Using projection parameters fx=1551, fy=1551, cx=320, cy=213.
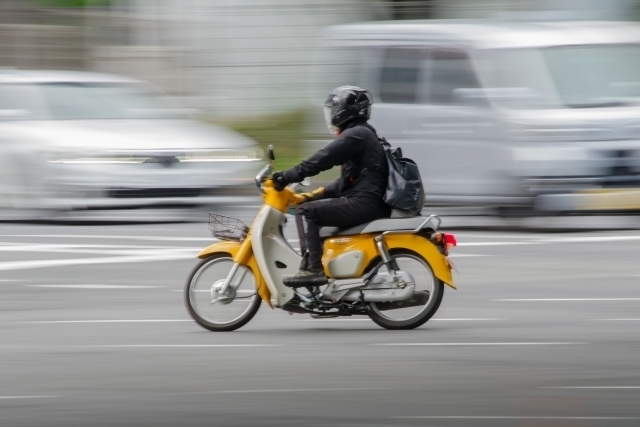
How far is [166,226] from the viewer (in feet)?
52.5

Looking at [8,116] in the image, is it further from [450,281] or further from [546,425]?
[546,425]

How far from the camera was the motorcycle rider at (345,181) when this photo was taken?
9.03m

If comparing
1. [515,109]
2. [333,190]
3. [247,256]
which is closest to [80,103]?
[515,109]

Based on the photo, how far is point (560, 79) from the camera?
1516cm

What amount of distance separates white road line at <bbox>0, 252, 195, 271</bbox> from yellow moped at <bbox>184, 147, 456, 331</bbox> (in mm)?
3729

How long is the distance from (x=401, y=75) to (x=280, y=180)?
23.8ft

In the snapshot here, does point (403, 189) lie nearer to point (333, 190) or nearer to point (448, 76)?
point (333, 190)

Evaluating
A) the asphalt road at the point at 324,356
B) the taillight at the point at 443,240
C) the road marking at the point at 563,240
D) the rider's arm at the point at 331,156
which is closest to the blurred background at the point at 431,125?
the road marking at the point at 563,240

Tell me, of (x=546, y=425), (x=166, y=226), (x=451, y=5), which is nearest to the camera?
(x=546, y=425)

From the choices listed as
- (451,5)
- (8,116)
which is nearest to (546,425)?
(8,116)

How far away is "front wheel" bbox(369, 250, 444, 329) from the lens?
9125 millimetres

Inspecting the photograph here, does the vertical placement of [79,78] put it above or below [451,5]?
below

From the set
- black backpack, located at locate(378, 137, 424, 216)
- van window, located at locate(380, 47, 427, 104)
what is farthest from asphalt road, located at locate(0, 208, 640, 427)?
van window, located at locate(380, 47, 427, 104)

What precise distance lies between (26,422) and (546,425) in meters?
2.17
